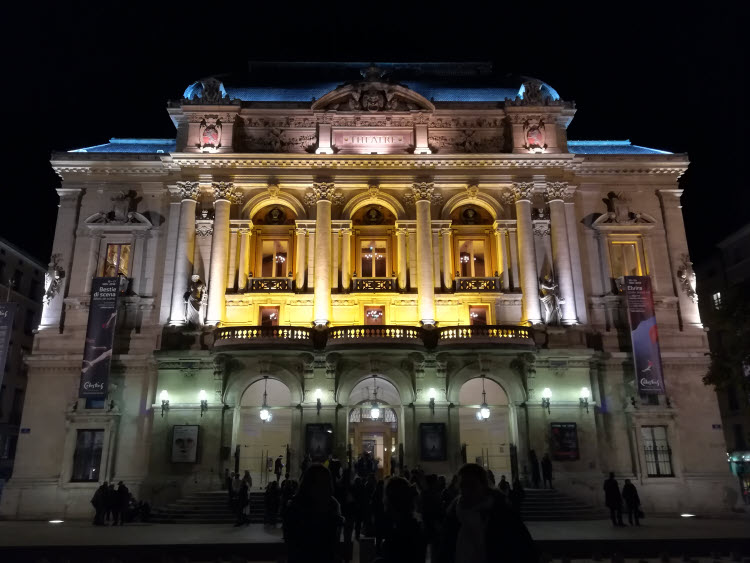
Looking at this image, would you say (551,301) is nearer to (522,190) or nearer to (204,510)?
(522,190)

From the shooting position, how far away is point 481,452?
32.7m

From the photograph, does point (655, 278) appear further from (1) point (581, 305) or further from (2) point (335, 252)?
(2) point (335, 252)

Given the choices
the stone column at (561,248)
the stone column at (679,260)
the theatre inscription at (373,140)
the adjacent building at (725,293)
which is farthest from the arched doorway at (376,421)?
the adjacent building at (725,293)

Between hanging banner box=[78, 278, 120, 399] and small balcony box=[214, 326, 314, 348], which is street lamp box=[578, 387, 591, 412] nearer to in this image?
small balcony box=[214, 326, 314, 348]

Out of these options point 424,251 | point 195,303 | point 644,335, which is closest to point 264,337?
point 195,303

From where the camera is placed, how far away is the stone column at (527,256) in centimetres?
3309

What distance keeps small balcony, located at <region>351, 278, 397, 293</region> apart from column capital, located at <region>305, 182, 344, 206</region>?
4.88 m

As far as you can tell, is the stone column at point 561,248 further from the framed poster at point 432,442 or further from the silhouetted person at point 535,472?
the framed poster at point 432,442

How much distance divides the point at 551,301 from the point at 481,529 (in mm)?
28247

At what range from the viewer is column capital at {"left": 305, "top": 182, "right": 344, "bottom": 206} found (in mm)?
35000

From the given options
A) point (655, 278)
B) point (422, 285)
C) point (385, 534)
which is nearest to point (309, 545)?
point (385, 534)

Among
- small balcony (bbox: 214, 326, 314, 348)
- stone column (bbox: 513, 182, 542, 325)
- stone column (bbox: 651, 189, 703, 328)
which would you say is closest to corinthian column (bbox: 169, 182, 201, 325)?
small balcony (bbox: 214, 326, 314, 348)

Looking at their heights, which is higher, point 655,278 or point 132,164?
point 132,164

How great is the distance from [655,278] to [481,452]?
45.5ft
